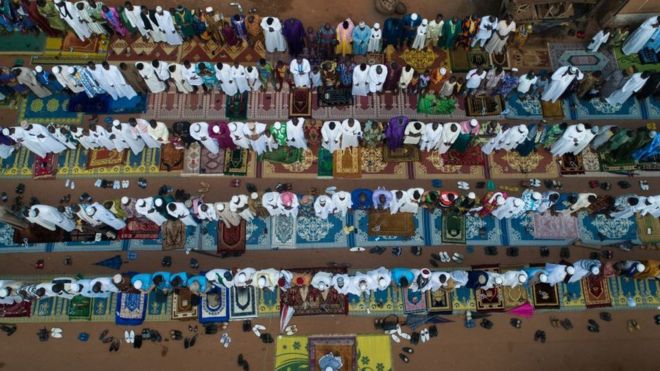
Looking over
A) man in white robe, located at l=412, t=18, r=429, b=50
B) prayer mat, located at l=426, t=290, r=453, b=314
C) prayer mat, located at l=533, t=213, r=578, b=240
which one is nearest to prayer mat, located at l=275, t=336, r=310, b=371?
prayer mat, located at l=426, t=290, r=453, b=314

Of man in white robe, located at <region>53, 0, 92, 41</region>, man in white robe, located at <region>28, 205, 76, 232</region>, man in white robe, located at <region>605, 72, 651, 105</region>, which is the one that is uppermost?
man in white robe, located at <region>53, 0, 92, 41</region>

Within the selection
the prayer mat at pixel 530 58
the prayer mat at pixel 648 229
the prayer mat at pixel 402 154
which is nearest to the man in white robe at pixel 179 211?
the prayer mat at pixel 402 154

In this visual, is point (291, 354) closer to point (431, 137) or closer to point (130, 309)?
point (130, 309)

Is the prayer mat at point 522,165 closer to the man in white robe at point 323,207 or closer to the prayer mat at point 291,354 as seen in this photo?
the man in white robe at point 323,207

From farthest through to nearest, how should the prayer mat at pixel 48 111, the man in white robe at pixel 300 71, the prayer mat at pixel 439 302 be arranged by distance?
the prayer mat at pixel 48 111 < the man in white robe at pixel 300 71 < the prayer mat at pixel 439 302

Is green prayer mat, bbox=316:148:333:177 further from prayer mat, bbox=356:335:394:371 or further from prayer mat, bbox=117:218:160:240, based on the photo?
prayer mat, bbox=117:218:160:240

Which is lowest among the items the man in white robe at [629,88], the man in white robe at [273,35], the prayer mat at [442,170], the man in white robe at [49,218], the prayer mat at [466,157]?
the man in white robe at [49,218]

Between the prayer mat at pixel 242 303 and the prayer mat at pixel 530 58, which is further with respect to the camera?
the prayer mat at pixel 530 58
